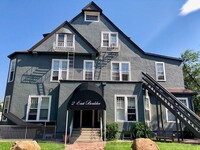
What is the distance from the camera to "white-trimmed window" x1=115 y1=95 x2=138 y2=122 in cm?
1809

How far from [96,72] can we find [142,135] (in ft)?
30.5

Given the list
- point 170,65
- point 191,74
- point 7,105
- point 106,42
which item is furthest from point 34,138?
point 191,74

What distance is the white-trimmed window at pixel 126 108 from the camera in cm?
1809

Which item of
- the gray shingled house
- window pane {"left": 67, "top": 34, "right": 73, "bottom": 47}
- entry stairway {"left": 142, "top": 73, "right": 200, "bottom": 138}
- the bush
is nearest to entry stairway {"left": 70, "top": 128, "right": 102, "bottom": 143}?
the gray shingled house

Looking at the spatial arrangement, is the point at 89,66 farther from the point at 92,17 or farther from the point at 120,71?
the point at 92,17

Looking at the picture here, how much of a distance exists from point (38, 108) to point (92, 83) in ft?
22.2

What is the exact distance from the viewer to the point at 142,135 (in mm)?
16625

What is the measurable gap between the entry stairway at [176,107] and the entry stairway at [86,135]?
7126 millimetres

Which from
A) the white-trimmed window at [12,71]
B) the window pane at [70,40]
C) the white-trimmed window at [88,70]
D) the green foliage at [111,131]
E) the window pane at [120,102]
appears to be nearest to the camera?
the green foliage at [111,131]

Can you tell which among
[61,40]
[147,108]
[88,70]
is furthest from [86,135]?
[61,40]

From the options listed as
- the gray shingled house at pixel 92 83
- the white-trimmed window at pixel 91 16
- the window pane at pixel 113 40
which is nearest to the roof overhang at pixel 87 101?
the gray shingled house at pixel 92 83

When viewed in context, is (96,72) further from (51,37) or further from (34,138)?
(34,138)

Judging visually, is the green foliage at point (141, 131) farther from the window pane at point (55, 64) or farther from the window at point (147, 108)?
the window pane at point (55, 64)

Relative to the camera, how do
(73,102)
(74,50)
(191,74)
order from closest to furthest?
(73,102), (74,50), (191,74)
